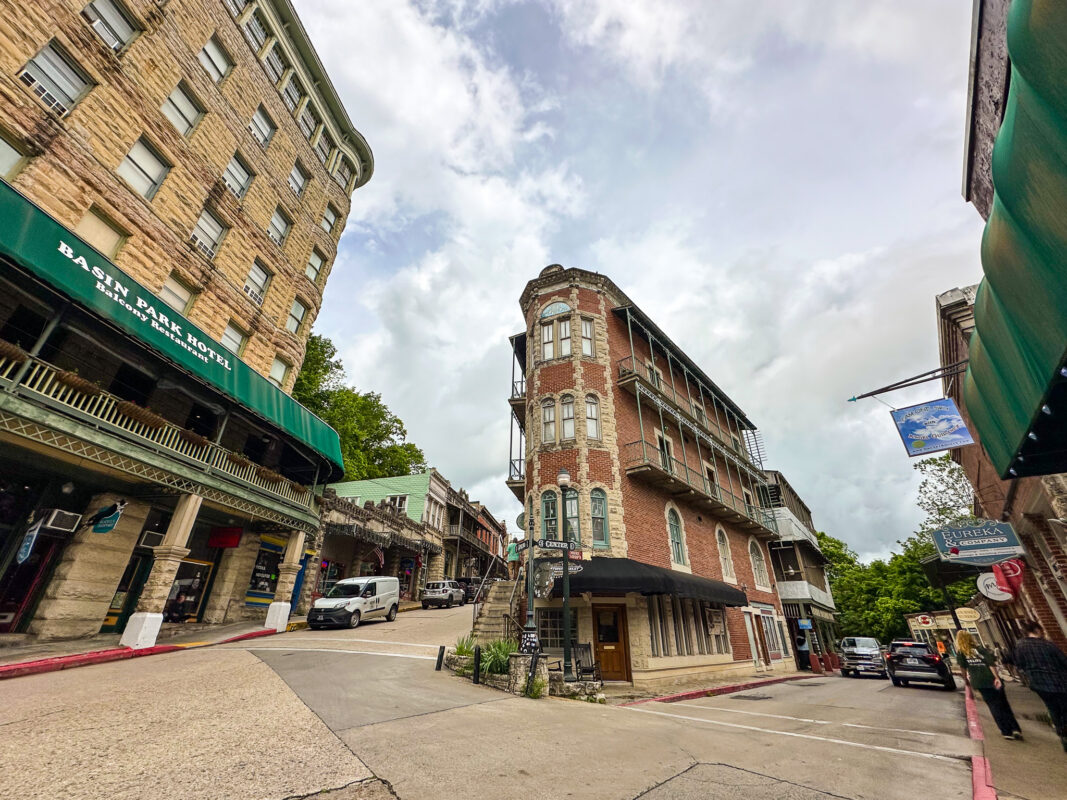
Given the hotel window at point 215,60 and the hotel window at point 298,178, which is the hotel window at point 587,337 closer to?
the hotel window at point 298,178

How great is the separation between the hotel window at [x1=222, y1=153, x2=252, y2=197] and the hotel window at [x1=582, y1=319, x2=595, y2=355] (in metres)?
14.3

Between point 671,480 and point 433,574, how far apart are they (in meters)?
23.8

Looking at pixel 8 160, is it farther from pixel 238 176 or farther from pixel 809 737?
pixel 809 737

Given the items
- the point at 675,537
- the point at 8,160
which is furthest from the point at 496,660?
the point at 8,160

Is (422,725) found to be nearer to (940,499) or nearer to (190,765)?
(190,765)

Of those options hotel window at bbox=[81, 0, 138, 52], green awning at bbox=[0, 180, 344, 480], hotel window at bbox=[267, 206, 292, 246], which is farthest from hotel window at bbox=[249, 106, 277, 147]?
green awning at bbox=[0, 180, 344, 480]

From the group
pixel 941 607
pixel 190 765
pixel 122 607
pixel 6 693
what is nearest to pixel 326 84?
pixel 122 607

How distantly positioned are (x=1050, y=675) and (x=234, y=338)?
21140mm

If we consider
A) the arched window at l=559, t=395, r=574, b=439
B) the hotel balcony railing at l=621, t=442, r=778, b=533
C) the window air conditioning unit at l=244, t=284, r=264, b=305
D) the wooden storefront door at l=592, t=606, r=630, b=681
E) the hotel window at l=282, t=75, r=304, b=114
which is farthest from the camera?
the hotel window at l=282, t=75, r=304, b=114

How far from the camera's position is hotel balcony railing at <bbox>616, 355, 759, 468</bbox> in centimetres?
1914

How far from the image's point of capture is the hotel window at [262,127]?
1792 centimetres

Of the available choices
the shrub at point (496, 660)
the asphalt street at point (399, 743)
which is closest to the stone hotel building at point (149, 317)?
the asphalt street at point (399, 743)

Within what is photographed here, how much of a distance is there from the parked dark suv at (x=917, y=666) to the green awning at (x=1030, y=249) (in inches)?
711

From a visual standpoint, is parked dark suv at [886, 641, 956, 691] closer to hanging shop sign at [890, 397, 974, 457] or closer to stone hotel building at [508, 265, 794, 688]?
stone hotel building at [508, 265, 794, 688]
